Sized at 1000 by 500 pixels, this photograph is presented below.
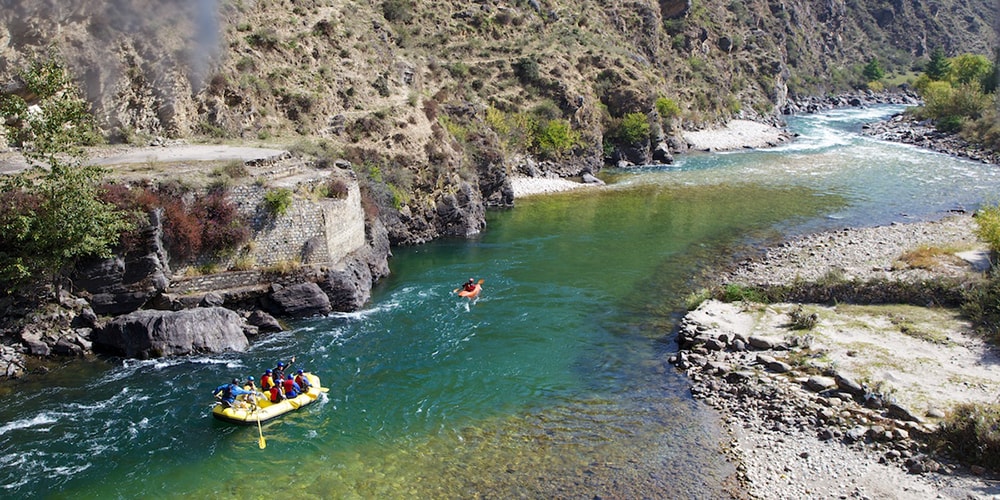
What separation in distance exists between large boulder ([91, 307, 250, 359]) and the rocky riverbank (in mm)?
15763

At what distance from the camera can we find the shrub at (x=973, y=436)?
16672mm

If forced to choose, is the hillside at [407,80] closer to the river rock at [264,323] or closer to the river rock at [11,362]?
the river rock at [264,323]

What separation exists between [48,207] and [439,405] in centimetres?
1440

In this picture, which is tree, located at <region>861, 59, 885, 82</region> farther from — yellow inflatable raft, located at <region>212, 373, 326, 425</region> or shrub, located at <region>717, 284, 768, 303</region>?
yellow inflatable raft, located at <region>212, 373, 326, 425</region>

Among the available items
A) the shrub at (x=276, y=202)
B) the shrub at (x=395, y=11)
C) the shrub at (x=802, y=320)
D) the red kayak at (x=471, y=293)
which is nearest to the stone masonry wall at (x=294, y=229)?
the shrub at (x=276, y=202)

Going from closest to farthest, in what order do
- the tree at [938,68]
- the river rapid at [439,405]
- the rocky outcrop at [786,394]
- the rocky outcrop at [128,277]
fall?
the river rapid at [439,405], the rocky outcrop at [786,394], the rocky outcrop at [128,277], the tree at [938,68]

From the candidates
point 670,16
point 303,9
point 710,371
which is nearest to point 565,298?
point 710,371

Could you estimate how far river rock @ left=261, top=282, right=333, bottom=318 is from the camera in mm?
27000

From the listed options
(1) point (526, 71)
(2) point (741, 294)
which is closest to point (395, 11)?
(1) point (526, 71)

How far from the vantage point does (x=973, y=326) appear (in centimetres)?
2380

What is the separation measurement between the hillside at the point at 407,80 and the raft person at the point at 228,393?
18.4 m

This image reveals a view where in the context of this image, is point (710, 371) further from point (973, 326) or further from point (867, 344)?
point (973, 326)

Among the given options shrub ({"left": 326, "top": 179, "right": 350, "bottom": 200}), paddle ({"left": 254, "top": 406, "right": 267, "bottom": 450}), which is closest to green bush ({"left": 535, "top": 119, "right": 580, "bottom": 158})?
shrub ({"left": 326, "top": 179, "right": 350, "bottom": 200})

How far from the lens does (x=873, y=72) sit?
472 feet
